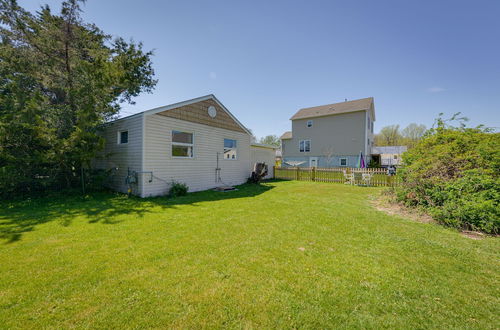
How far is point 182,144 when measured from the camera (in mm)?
8750

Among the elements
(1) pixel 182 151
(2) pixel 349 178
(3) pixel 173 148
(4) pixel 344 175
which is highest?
(3) pixel 173 148

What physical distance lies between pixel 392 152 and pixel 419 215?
108ft

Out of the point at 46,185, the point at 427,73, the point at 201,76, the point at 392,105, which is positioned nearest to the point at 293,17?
the point at 201,76

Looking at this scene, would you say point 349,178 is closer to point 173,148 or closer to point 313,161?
point 173,148

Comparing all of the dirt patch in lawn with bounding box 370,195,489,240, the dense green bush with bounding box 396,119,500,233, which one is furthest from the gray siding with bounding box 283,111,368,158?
the dirt patch in lawn with bounding box 370,195,489,240

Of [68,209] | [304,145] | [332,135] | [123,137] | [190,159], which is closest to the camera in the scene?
[68,209]

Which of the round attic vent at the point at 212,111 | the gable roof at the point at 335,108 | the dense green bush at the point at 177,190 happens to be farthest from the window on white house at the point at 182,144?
the gable roof at the point at 335,108

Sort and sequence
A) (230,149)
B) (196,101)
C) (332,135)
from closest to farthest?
(196,101) < (230,149) < (332,135)

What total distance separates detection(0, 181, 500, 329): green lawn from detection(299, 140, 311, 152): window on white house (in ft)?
67.0

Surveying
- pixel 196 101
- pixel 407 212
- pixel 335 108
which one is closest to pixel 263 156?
pixel 196 101

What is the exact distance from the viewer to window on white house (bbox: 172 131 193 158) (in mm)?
8516

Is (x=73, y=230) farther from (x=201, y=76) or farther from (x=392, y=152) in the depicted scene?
(x=392, y=152)

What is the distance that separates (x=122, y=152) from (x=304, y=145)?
20900 millimetres

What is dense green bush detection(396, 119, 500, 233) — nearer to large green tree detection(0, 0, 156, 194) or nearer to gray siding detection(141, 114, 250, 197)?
gray siding detection(141, 114, 250, 197)
